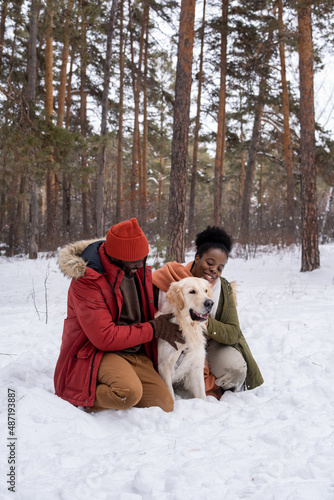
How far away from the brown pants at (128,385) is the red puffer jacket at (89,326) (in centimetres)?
7

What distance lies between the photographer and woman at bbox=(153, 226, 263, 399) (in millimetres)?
3135

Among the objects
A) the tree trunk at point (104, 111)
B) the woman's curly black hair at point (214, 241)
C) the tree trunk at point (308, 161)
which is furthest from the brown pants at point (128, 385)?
the tree trunk at point (104, 111)

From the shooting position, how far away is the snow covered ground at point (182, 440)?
1.71 meters

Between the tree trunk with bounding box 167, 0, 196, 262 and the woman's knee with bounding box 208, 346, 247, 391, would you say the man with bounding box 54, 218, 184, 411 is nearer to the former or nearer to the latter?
the woman's knee with bounding box 208, 346, 247, 391

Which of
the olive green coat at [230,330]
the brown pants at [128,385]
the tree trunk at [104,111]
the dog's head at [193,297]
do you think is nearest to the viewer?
the brown pants at [128,385]

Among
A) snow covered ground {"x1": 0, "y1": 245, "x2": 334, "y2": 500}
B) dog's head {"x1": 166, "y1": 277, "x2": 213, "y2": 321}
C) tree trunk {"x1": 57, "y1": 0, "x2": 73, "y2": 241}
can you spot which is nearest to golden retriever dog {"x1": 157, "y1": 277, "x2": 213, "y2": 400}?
dog's head {"x1": 166, "y1": 277, "x2": 213, "y2": 321}

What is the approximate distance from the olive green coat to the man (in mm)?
461

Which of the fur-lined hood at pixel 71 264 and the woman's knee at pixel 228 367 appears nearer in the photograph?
the fur-lined hood at pixel 71 264

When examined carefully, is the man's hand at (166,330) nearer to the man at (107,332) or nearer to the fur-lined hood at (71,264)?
the man at (107,332)

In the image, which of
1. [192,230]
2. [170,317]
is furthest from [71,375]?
[192,230]

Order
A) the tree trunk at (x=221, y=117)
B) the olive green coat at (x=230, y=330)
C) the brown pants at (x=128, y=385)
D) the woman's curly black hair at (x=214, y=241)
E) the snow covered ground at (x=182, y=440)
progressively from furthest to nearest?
the tree trunk at (x=221, y=117) < the woman's curly black hair at (x=214, y=241) < the olive green coat at (x=230, y=330) < the brown pants at (x=128, y=385) < the snow covered ground at (x=182, y=440)

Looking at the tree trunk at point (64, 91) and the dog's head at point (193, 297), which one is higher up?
the tree trunk at point (64, 91)

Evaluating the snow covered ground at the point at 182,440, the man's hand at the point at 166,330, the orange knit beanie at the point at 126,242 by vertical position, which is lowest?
the snow covered ground at the point at 182,440

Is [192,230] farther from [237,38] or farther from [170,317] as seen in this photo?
[170,317]
